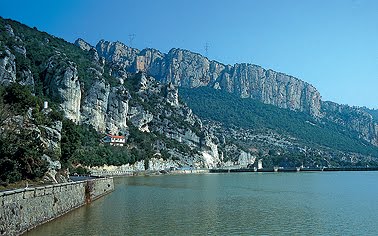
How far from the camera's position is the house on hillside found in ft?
→ 422

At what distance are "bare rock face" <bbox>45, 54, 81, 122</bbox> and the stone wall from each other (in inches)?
2749

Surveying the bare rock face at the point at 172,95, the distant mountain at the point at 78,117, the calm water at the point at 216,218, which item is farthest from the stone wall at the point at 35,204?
the bare rock face at the point at 172,95

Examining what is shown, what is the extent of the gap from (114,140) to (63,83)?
90.8 feet

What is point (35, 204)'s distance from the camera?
1177 inches

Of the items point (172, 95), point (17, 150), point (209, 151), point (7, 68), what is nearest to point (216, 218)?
point (17, 150)

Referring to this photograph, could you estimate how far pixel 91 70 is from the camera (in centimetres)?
14325

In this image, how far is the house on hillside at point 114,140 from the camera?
129 meters

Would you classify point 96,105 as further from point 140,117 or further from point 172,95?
point 172,95

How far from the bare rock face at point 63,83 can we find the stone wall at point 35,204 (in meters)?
69.8

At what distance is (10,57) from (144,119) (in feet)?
244

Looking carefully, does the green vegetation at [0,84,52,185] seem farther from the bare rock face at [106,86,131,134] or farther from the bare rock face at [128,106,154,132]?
the bare rock face at [128,106,154,132]

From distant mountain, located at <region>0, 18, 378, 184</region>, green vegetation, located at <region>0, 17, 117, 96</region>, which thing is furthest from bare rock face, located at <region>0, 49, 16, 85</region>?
green vegetation, located at <region>0, 17, 117, 96</region>

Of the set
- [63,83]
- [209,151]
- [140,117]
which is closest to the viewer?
[63,83]

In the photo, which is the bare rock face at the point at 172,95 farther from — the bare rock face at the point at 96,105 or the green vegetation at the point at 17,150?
the green vegetation at the point at 17,150
